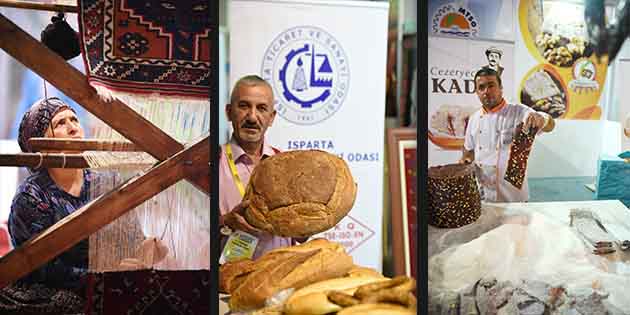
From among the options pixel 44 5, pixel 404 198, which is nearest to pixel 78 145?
pixel 44 5

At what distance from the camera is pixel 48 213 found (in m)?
3.07

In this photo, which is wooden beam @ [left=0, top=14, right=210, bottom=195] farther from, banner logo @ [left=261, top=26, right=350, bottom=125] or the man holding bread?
banner logo @ [left=261, top=26, right=350, bottom=125]

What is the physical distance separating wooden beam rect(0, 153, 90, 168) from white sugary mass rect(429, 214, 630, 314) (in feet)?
5.29

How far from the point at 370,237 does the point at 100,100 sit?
1313 mm

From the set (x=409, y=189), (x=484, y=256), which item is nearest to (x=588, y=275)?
(x=484, y=256)

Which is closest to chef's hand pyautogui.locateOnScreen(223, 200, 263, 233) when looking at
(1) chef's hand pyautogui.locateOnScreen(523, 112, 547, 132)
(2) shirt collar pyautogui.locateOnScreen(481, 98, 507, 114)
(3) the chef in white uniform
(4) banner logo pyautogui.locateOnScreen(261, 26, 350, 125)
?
(4) banner logo pyautogui.locateOnScreen(261, 26, 350, 125)

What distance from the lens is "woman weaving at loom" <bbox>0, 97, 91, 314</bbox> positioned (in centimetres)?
304

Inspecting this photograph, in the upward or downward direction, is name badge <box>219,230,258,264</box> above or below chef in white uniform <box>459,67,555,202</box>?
below

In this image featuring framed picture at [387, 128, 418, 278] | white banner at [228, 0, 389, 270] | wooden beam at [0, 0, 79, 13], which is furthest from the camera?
framed picture at [387, 128, 418, 278]

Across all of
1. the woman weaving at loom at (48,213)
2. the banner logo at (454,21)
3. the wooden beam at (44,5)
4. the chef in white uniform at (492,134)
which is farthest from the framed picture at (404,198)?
the wooden beam at (44,5)

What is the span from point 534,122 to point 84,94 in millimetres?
1996

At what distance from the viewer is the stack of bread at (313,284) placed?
3.09 metres

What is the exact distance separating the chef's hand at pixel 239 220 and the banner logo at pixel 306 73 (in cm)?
44

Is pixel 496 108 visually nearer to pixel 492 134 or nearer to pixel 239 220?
pixel 492 134
